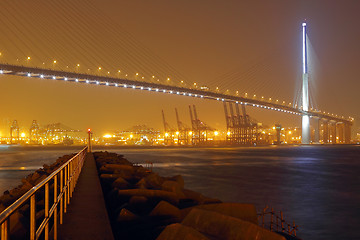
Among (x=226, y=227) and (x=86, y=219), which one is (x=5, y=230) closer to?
(x=226, y=227)

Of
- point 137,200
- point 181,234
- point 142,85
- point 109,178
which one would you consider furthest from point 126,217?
point 142,85

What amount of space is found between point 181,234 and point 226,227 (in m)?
0.52

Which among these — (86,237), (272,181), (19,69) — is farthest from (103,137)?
(86,237)

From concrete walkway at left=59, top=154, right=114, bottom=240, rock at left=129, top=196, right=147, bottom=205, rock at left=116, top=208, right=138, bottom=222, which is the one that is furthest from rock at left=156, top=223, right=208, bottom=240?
rock at left=129, top=196, right=147, bottom=205

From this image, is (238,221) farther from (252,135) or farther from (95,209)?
(252,135)

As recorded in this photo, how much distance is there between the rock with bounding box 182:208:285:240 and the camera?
314 cm

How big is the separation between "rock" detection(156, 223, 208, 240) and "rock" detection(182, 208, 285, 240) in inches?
16.7

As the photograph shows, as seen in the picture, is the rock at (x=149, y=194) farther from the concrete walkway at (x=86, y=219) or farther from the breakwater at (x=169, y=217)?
the concrete walkway at (x=86, y=219)

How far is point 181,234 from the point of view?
298 cm

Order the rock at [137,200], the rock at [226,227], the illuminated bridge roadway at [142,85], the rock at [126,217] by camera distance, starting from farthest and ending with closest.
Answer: the illuminated bridge roadway at [142,85]
the rock at [137,200]
the rock at [126,217]
the rock at [226,227]


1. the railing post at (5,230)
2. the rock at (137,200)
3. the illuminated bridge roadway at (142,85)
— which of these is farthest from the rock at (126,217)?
the illuminated bridge roadway at (142,85)

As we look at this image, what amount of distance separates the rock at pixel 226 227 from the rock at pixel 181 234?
1.39ft

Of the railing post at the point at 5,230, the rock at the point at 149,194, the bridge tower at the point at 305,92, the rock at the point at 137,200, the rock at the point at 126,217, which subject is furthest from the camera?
the bridge tower at the point at 305,92

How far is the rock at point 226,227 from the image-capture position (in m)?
3.14
